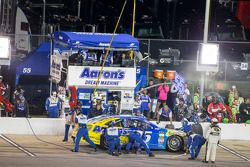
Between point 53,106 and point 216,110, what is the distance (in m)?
6.57

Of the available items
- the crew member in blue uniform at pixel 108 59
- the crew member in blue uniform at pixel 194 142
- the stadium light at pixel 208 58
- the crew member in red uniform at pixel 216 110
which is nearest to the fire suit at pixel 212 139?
the crew member in blue uniform at pixel 194 142

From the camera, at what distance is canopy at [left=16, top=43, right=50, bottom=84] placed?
28500 millimetres

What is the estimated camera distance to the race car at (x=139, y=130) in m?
21.6

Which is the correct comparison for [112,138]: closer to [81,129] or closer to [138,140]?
[138,140]

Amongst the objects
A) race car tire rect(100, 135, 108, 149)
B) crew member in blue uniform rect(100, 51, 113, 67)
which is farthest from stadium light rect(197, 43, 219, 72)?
race car tire rect(100, 135, 108, 149)

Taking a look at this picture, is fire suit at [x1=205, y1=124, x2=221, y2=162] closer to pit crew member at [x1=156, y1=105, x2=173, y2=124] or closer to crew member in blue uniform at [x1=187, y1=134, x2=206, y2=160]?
crew member in blue uniform at [x1=187, y1=134, x2=206, y2=160]

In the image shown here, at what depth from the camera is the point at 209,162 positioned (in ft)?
66.1

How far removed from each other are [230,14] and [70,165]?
67.9 ft

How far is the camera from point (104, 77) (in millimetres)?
27703

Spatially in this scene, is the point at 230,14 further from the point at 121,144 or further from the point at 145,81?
the point at 121,144

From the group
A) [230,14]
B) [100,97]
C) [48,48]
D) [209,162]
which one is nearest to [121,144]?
[209,162]

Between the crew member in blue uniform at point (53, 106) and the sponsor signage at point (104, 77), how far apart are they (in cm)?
158

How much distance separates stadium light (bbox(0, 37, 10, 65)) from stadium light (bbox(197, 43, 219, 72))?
23.9 ft

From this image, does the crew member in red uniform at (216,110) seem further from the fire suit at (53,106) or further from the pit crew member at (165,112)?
the fire suit at (53,106)
